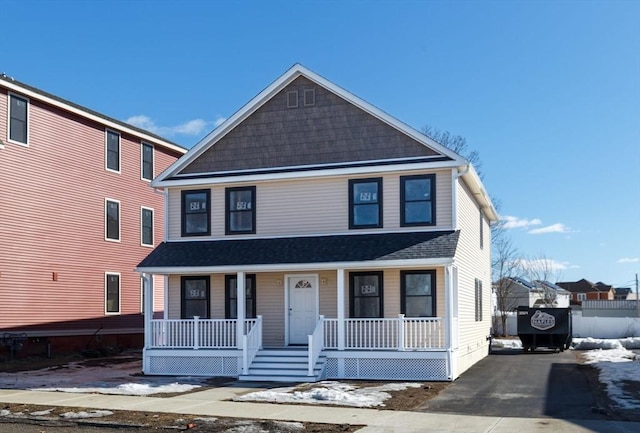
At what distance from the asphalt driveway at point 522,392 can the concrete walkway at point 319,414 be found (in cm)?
83

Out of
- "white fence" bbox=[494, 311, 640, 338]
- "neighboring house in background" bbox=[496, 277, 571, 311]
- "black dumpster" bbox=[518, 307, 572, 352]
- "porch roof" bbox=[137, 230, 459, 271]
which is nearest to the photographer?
"porch roof" bbox=[137, 230, 459, 271]

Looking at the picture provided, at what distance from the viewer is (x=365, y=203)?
822 inches

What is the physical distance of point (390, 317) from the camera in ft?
66.1

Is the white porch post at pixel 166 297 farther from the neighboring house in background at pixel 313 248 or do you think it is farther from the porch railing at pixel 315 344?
the porch railing at pixel 315 344

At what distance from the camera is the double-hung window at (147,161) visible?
3311cm

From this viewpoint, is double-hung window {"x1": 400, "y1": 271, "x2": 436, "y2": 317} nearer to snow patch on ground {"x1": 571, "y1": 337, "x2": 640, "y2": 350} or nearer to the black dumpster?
the black dumpster

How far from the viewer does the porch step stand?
1892 centimetres

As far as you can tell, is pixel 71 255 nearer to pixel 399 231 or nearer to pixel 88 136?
pixel 88 136

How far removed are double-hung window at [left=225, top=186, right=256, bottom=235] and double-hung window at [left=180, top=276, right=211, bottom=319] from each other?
A: 1699mm

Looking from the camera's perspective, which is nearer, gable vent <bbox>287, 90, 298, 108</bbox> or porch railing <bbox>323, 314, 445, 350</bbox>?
porch railing <bbox>323, 314, 445, 350</bbox>

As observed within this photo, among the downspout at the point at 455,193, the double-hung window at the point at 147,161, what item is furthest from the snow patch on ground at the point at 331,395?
the double-hung window at the point at 147,161

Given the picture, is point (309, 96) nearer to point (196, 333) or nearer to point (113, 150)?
point (196, 333)

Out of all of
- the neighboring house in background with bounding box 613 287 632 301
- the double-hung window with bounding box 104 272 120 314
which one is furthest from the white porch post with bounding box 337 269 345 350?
the neighboring house in background with bounding box 613 287 632 301

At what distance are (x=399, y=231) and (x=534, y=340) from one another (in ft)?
41.8
